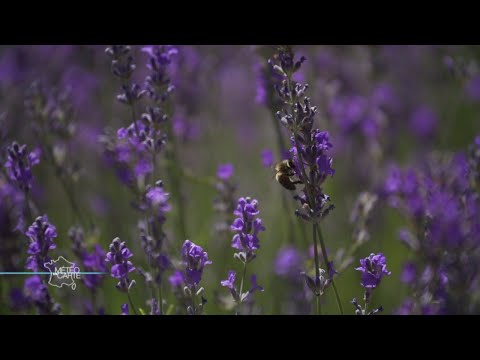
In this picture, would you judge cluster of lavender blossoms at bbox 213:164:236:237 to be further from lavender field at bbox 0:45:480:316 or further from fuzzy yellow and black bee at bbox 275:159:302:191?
fuzzy yellow and black bee at bbox 275:159:302:191

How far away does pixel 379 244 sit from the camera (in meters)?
3.60

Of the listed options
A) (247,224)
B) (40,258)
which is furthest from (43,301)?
(247,224)

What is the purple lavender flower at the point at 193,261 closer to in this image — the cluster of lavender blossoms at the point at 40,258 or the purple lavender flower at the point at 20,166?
the cluster of lavender blossoms at the point at 40,258

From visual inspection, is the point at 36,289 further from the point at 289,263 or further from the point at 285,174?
the point at 289,263

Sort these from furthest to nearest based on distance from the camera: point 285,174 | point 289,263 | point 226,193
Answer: point 289,263 → point 226,193 → point 285,174

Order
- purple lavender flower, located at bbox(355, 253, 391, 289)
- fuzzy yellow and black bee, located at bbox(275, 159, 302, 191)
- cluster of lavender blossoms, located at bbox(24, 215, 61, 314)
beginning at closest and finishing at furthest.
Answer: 1. purple lavender flower, located at bbox(355, 253, 391, 289)
2. cluster of lavender blossoms, located at bbox(24, 215, 61, 314)
3. fuzzy yellow and black bee, located at bbox(275, 159, 302, 191)

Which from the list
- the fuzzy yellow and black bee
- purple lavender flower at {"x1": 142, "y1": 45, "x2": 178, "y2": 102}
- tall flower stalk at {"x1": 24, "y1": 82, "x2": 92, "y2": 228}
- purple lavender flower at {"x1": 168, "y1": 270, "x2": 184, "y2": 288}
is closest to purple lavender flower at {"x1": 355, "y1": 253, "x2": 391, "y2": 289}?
the fuzzy yellow and black bee

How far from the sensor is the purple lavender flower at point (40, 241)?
7.09ft

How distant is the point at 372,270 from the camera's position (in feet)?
6.80

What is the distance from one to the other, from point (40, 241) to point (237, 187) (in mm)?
1103

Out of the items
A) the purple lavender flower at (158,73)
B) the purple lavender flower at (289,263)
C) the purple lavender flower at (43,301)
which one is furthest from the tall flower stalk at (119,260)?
the purple lavender flower at (289,263)

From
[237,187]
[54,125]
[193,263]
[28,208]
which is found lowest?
[193,263]

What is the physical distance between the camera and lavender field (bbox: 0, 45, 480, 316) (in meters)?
2.18
